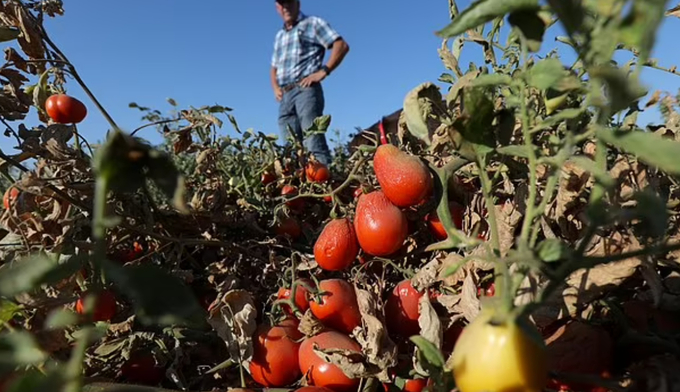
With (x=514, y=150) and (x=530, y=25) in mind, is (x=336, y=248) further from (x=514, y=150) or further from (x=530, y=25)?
(x=530, y=25)

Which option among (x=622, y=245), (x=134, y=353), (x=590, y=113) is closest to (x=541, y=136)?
(x=590, y=113)

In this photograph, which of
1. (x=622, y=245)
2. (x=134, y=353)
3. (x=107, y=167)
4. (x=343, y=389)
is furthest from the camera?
(x=134, y=353)

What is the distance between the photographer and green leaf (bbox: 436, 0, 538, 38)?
371 mm

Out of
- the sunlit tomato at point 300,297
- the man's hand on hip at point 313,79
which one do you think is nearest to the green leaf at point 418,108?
the sunlit tomato at point 300,297

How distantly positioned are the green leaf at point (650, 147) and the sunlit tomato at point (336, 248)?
61 centimetres

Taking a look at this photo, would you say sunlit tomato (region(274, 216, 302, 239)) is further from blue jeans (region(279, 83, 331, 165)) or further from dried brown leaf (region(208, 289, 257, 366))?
blue jeans (region(279, 83, 331, 165))

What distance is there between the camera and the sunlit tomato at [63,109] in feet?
3.92

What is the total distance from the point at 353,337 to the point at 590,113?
1.69 ft

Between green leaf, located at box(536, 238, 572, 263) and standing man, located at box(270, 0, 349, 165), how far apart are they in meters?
3.40

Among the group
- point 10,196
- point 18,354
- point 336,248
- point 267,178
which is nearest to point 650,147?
point 18,354

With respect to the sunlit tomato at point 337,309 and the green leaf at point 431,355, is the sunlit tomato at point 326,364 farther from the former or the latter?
the green leaf at point 431,355

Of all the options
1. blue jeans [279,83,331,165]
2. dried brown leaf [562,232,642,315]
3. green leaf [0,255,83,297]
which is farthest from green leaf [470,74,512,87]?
blue jeans [279,83,331,165]

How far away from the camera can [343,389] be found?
2.50ft

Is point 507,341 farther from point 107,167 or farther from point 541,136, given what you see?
point 541,136
